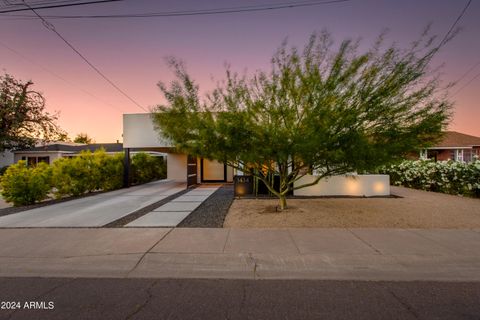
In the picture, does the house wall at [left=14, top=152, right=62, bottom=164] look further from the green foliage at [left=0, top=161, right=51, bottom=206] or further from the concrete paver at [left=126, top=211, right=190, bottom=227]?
the concrete paver at [left=126, top=211, right=190, bottom=227]

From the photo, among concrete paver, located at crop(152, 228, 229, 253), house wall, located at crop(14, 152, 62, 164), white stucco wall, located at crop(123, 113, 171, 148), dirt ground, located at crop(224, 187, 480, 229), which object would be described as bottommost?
concrete paver, located at crop(152, 228, 229, 253)

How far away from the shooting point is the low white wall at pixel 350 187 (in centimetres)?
1103

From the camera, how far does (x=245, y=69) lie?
6379 millimetres

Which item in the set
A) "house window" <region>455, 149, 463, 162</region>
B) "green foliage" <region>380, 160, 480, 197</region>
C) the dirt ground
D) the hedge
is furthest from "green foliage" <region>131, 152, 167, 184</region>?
"house window" <region>455, 149, 463, 162</region>

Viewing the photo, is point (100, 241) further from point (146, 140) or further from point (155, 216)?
point (146, 140)

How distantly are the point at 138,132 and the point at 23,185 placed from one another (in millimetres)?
6628

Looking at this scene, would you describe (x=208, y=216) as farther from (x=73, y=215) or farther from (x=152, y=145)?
(x=152, y=145)

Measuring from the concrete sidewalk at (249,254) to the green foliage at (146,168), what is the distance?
12.1 m

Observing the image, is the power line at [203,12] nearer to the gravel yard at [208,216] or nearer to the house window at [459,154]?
the gravel yard at [208,216]

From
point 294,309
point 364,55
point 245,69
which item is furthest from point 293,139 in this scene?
point 294,309

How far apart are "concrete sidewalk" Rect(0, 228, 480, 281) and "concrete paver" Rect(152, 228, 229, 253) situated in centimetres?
2

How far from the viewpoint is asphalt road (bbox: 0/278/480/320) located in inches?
104

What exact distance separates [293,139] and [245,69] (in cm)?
224

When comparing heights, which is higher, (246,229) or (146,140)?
(146,140)
